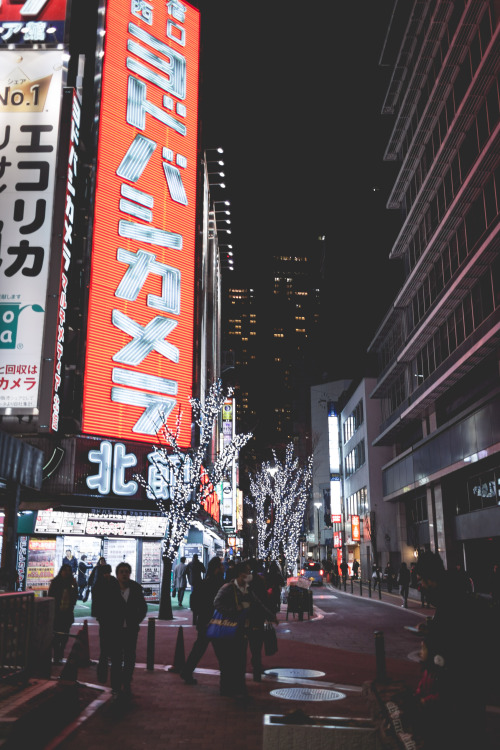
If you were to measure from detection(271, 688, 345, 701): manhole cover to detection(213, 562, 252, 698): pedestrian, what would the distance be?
0.61m

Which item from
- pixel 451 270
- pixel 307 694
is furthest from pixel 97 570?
pixel 451 270

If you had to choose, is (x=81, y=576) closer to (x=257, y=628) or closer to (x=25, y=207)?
(x=25, y=207)

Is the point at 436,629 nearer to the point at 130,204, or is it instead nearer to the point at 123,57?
the point at 130,204

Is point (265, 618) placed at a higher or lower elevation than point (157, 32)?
lower

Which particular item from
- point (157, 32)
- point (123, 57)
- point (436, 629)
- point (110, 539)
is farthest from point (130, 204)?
point (436, 629)

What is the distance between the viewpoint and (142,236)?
32.0 metres

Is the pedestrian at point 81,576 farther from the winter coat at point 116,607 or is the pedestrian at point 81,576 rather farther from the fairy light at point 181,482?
the winter coat at point 116,607

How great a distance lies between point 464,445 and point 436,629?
27.6m

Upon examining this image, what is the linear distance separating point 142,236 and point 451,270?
1634cm

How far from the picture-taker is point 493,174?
2838 cm

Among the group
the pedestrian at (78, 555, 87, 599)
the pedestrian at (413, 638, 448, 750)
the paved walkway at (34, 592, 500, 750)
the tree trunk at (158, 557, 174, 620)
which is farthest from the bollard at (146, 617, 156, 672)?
the pedestrian at (78, 555, 87, 599)

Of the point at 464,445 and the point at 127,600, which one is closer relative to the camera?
the point at 127,600

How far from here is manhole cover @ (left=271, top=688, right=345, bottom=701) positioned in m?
9.39

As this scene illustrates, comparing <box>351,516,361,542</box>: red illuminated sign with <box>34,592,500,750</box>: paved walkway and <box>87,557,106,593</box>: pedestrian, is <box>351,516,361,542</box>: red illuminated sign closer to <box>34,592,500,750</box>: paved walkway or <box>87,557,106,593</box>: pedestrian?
<box>87,557,106,593</box>: pedestrian
